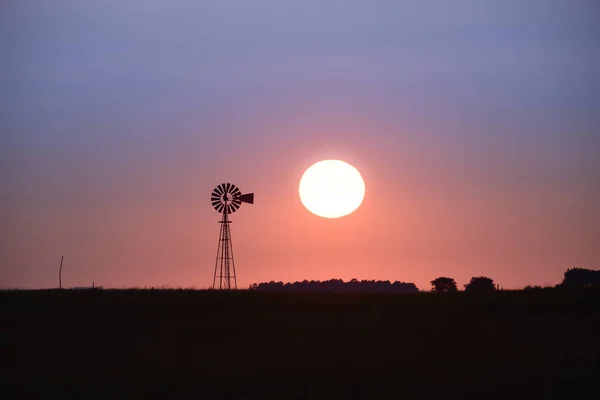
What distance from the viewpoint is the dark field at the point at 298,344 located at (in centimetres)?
3033

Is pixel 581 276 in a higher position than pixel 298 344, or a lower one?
higher

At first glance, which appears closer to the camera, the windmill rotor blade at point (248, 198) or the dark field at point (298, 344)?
the dark field at point (298, 344)

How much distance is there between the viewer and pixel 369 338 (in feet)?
126

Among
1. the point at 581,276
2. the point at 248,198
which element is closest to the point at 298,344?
the point at 248,198

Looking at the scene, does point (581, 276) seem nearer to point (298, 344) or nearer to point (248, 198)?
point (248, 198)

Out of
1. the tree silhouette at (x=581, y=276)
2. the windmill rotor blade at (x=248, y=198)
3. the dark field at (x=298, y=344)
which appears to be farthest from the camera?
the tree silhouette at (x=581, y=276)

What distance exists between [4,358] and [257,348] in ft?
28.5

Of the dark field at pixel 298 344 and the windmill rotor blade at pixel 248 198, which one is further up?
the windmill rotor blade at pixel 248 198

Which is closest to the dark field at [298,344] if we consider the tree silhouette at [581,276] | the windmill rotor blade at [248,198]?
the windmill rotor blade at [248,198]

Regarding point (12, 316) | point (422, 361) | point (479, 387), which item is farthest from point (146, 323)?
point (479, 387)

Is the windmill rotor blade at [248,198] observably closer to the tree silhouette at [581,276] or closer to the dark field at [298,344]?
the dark field at [298,344]

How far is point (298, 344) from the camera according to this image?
36688mm

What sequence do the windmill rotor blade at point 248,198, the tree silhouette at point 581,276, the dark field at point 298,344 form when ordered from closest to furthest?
the dark field at point 298,344 → the windmill rotor blade at point 248,198 → the tree silhouette at point 581,276

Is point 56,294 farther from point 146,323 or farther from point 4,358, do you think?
point 4,358
